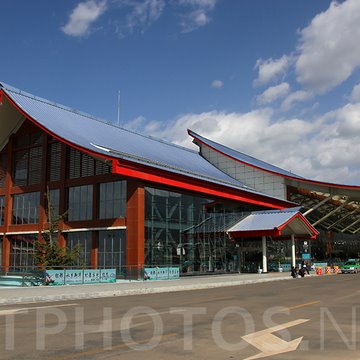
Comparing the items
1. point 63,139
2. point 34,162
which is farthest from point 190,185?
point 34,162

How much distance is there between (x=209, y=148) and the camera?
2335 inches

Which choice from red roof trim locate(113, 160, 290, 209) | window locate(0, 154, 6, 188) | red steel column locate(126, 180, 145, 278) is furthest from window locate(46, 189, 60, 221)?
red roof trim locate(113, 160, 290, 209)

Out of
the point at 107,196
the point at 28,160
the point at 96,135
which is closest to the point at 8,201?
the point at 28,160

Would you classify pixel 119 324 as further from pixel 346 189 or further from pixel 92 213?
pixel 346 189

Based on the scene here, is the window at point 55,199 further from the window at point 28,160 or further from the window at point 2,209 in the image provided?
the window at point 2,209

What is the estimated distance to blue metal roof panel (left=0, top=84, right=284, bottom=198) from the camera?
3612 centimetres

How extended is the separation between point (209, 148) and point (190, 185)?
20.9 metres

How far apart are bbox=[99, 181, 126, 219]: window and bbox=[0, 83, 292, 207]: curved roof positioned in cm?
278

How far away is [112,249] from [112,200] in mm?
3833

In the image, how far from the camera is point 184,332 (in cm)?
995

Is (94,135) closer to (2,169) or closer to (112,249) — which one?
(112,249)

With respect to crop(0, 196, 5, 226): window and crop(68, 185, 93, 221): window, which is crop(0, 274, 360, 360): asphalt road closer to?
crop(68, 185, 93, 221): window

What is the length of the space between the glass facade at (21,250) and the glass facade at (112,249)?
7608mm

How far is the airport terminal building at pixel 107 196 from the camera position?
1385 inches
